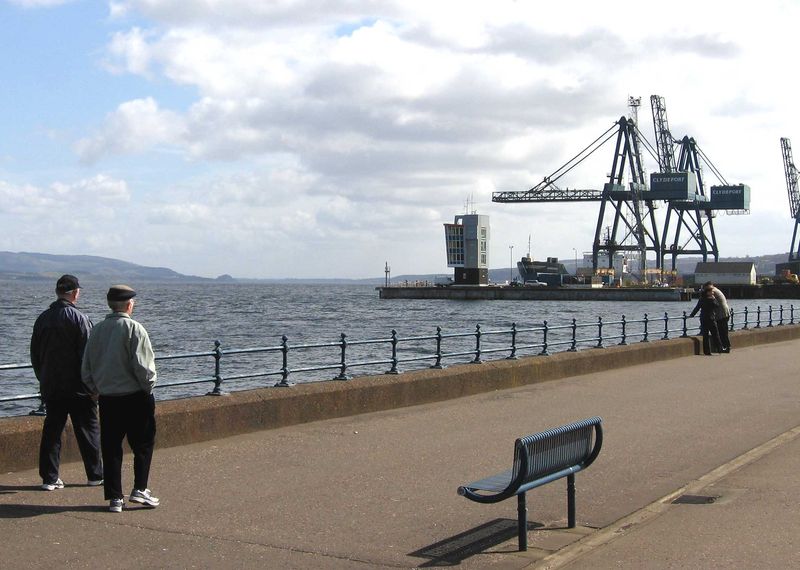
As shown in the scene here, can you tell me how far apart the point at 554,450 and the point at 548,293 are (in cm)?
13592

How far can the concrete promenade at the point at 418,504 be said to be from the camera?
635 centimetres

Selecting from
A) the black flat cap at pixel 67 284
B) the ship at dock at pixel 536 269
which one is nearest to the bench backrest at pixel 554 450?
the black flat cap at pixel 67 284

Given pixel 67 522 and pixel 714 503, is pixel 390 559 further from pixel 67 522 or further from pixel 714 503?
pixel 714 503

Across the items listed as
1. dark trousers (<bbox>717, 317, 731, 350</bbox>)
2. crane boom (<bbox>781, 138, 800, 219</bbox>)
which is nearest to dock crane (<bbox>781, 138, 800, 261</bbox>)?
crane boom (<bbox>781, 138, 800, 219</bbox>)

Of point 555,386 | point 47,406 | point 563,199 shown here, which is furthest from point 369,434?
point 563,199

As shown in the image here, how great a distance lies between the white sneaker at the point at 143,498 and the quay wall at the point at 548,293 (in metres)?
131

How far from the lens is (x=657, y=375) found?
738 inches

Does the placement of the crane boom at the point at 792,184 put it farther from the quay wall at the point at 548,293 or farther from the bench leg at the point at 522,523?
the bench leg at the point at 522,523

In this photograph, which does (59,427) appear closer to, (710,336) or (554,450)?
(554,450)

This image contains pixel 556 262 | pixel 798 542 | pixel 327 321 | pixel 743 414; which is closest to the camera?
pixel 798 542

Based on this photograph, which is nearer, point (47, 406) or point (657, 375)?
point (47, 406)

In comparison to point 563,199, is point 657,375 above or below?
below

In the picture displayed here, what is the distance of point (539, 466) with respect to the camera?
22.3 ft

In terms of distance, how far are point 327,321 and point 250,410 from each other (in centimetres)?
6732
